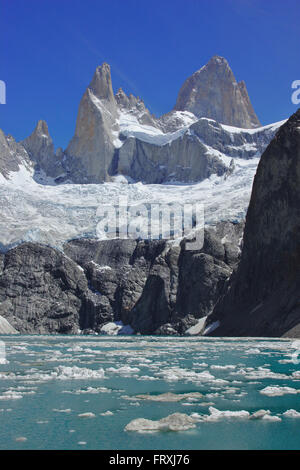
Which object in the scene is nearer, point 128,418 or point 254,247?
point 128,418

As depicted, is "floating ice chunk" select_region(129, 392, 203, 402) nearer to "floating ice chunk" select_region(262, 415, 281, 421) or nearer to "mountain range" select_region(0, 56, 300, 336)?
"floating ice chunk" select_region(262, 415, 281, 421)

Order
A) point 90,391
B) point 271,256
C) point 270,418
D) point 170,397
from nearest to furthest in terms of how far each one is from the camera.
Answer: point 270,418 → point 170,397 → point 90,391 → point 271,256

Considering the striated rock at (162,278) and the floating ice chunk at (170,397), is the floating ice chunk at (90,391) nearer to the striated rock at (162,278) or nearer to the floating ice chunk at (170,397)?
the floating ice chunk at (170,397)

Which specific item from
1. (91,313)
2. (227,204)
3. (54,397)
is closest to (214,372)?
(54,397)

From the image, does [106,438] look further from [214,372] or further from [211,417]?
[214,372]

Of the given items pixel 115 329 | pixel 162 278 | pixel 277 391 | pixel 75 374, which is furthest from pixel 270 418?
pixel 115 329

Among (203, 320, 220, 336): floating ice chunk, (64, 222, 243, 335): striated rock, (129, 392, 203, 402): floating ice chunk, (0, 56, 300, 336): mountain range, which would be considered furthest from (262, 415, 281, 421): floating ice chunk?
(64, 222, 243, 335): striated rock

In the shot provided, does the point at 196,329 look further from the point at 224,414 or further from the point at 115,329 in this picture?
the point at 224,414
